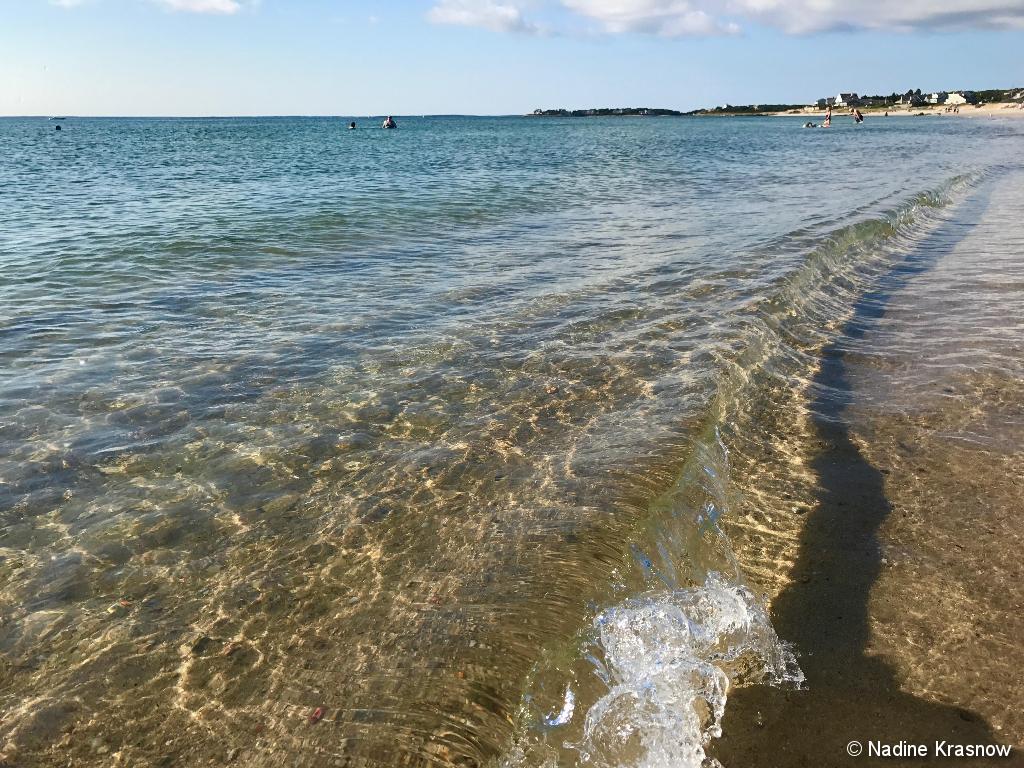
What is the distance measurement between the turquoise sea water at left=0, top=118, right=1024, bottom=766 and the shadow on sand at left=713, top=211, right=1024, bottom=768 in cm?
17

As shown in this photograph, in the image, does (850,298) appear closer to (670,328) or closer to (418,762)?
(670,328)

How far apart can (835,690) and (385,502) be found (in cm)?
319

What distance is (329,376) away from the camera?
735 centimetres

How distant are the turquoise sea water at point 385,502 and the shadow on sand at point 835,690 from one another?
0.55ft

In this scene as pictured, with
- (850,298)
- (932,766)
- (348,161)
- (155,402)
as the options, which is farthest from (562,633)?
(348,161)

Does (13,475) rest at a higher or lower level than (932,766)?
higher

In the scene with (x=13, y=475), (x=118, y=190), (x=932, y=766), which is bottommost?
(x=932, y=766)

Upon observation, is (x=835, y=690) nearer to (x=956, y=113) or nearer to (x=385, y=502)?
(x=385, y=502)

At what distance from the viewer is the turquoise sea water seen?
11.0 feet

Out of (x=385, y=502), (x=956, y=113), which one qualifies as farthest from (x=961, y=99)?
(x=385, y=502)

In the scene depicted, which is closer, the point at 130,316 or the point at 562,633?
the point at 562,633

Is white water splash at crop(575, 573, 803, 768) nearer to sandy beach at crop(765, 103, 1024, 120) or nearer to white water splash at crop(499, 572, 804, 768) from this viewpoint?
white water splash at crop(499, 572, 804, 768)

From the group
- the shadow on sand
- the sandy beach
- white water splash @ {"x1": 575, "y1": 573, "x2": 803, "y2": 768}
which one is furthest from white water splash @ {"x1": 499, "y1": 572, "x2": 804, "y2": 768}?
the sandy beach

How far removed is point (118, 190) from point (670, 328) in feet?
81.9
